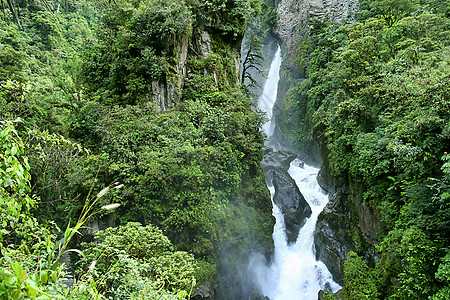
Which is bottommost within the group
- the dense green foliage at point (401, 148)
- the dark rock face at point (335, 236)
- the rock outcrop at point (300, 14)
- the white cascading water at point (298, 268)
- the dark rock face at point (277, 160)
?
the white cascading water at point (298, 268)

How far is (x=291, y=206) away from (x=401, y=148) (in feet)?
29.7

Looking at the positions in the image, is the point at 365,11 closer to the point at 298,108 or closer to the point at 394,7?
the point at 394,7

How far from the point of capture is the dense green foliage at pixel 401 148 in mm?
6031

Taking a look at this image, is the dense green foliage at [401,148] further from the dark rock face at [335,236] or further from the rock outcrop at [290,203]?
the rock outcrop at [290,203]

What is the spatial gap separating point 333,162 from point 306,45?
591 inches

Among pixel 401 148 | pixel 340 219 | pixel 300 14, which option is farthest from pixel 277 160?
pixel 300 14

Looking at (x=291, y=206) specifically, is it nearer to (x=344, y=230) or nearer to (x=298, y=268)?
(x=298, y=268)

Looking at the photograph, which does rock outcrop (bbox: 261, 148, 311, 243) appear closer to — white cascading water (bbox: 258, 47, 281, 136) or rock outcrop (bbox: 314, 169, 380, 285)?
rock outcrop (bbox: 314, 169, 380, 285)

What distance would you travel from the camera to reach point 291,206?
14711 mm

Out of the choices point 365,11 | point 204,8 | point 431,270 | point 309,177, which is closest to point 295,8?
point 365,11

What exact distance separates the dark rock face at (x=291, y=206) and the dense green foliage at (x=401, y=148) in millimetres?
3030

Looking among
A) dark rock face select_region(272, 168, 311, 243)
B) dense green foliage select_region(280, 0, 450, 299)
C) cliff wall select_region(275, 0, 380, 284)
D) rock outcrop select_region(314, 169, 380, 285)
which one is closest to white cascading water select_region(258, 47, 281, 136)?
cliff wall select_region(275, 0, 380, 284)

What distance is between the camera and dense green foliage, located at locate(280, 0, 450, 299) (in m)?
6.03

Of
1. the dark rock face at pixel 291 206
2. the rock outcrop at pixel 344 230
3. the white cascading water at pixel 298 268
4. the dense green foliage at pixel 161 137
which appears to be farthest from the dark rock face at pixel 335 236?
the dense green foliage at pixel 161 137
